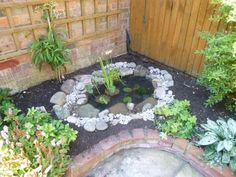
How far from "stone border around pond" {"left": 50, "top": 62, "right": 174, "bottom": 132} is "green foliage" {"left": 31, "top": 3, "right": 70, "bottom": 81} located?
377mm

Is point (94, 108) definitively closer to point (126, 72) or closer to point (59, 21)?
point (126, 72)

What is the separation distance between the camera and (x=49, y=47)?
2.50 metres

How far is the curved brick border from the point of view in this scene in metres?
1.88

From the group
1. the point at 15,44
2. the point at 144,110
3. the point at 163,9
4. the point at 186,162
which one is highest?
the point at 163,9

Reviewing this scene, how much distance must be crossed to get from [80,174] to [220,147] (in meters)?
1.24

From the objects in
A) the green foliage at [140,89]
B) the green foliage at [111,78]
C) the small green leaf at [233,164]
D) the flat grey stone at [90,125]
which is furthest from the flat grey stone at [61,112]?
the small green leaf at [233,164]

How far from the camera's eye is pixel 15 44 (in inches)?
95.3

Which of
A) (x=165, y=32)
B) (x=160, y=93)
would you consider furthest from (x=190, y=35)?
(x=160, y=93)

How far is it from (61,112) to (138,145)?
91 cm

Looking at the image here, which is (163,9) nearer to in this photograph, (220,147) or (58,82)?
(58,82)

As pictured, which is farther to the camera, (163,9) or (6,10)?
(163,9)

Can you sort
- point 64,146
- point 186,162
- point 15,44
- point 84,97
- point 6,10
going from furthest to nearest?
point 84,97, point 15,44, point 6,10, point 186,162, point 64,146

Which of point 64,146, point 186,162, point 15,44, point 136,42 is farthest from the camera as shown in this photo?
point 136,42

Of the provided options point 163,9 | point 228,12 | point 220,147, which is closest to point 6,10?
point 163,9
